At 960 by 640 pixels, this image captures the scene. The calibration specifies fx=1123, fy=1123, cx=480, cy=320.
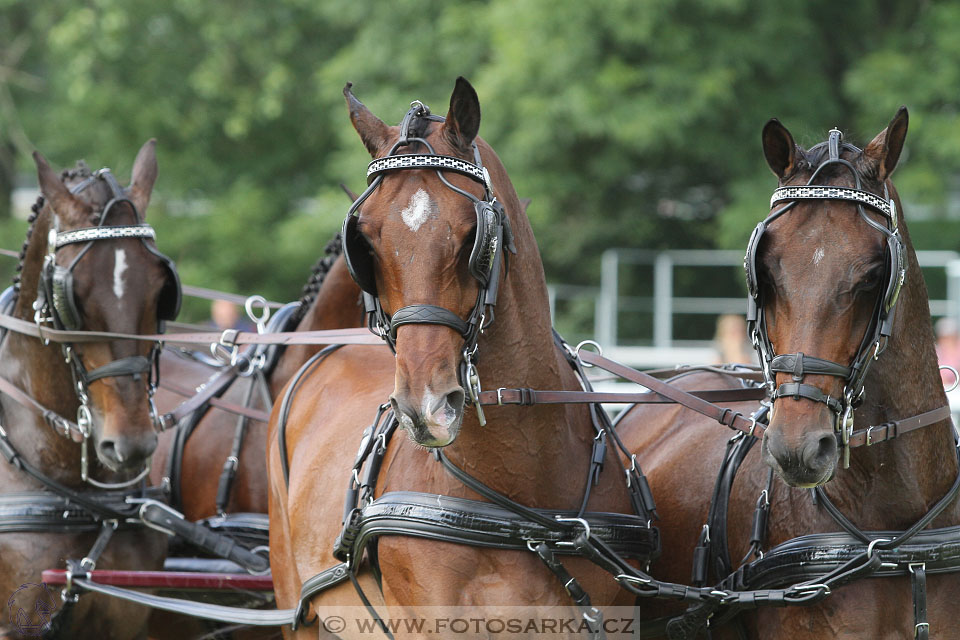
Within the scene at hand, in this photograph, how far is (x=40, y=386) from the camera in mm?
4250

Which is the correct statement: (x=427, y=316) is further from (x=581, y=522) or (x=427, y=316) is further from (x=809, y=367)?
(x=809, y=367)

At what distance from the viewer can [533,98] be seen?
9.62 m

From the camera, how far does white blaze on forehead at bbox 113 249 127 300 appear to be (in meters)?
4.03

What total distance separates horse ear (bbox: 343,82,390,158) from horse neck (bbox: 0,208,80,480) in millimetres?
1689

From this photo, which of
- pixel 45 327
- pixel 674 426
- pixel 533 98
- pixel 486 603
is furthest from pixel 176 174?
pixel 486 603

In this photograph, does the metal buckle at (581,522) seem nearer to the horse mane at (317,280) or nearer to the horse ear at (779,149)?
the horse ear at (779,149)

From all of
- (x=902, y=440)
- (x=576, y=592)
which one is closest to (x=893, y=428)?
(x=902, y=440)

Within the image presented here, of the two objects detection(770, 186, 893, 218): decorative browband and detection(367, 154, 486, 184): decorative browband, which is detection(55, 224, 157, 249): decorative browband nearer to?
detection(367, 154, 486, 184): decorative browband

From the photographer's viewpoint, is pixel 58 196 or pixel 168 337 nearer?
pixel 58 196

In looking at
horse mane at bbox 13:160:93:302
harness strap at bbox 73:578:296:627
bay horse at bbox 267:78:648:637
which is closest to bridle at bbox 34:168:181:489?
horse mane at bbox 13:160:93:302

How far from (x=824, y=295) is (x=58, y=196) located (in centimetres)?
277

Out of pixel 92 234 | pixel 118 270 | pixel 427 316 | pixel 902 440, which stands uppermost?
pixel 92 234

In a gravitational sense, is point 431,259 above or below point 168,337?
below

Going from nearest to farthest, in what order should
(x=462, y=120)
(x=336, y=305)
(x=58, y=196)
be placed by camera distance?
1. (x=462, y=120)
2. (x=58, y=196)
3. (x=336, y=305)
